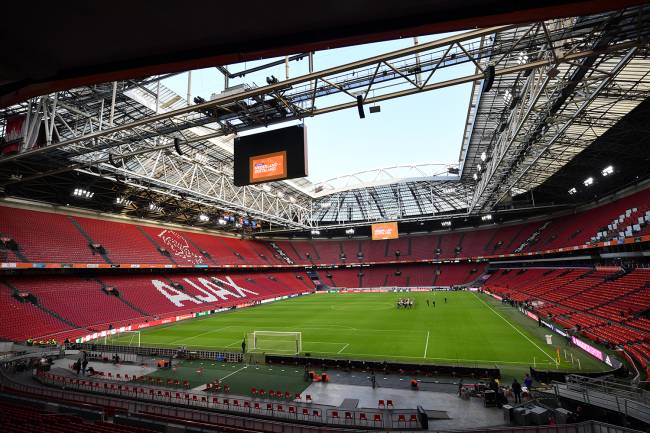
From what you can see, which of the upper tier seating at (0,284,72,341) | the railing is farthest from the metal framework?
the railing

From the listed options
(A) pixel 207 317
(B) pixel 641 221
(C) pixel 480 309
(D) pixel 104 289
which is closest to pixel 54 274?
(D) pixel 104 289

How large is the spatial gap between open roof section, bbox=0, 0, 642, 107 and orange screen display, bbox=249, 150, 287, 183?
30.4 feet

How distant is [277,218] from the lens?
4803cm

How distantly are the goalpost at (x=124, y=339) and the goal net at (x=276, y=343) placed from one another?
9.47 m

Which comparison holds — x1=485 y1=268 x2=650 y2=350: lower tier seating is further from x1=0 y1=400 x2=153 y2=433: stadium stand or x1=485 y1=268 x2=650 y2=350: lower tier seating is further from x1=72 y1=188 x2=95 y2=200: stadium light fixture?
x1=72 y1=188 x2=95 y2=200: stadium light fixture

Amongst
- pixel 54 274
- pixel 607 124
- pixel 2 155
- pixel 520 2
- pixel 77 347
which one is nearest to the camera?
pixel 520 2

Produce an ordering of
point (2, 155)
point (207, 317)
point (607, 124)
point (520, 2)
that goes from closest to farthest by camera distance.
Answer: point (520, 2), point (2, 155), point (607, 124), point (207, 317)

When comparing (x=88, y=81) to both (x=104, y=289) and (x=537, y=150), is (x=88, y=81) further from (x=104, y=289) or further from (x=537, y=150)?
(x=104, y=289)

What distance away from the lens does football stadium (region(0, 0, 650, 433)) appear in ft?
10.8

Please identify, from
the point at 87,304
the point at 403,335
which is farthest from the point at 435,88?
the point at 87,304

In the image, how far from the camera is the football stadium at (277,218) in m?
3.30

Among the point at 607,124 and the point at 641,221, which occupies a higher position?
the point at 607,124

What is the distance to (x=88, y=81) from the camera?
3.73 metres

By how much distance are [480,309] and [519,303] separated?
4296 millimetres
